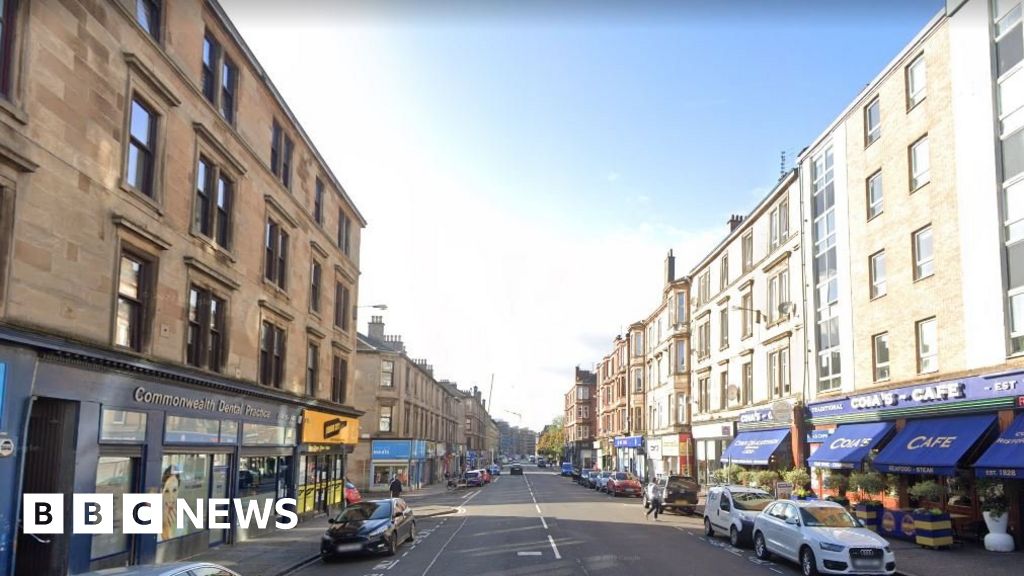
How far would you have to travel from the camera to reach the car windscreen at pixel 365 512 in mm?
20312

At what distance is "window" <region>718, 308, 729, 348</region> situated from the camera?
4469 centimetres

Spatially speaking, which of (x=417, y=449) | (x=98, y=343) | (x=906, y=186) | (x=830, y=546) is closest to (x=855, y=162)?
(x=906, y=186)

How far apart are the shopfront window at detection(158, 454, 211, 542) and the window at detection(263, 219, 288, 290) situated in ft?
Result: 23.1

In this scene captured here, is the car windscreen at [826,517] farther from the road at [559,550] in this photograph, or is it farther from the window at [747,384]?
the window at [747,384]

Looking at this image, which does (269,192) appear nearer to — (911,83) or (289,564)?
(289,564)

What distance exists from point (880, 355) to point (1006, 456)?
8.42 meters

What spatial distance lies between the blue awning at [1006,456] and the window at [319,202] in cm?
2413

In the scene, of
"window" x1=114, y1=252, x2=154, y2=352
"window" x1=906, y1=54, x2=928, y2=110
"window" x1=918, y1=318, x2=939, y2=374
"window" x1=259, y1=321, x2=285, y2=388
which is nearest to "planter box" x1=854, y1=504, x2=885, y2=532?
"window" x1=918, y1=318, x2=939, y2=374

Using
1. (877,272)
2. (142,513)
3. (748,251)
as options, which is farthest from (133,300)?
(748,251)

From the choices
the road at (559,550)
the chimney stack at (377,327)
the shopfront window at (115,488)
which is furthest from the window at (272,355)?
the chimney stack at (377,327)

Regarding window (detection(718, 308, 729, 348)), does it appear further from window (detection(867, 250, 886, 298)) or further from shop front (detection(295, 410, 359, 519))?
shop front (detection(295, 410, 359, 519))

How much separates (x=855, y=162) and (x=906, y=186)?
3898mm

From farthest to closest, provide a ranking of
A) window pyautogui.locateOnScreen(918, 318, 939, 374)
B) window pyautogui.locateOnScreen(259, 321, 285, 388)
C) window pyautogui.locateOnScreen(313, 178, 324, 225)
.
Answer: window pyautogui.locateOnScreen(313, 178, 324, 225), window pyautogui.locateOnScreen(259, 321, 285, 388), window pyautogui.locateOnScreen(918, 318, 939, 374)

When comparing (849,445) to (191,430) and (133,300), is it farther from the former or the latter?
(133,300)
